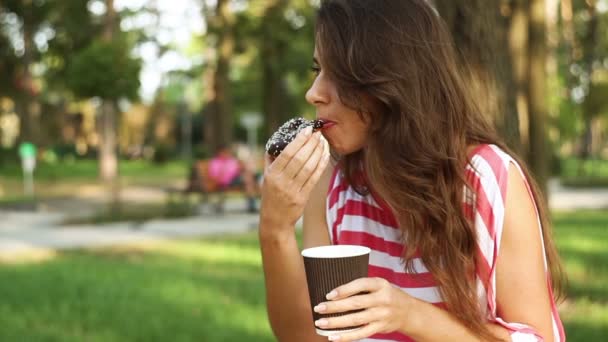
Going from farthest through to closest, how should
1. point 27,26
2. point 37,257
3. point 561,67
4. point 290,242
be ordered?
point 561,67
point 27,26
point 37,257
point 290,242

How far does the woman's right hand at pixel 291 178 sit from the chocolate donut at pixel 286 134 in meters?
0.04

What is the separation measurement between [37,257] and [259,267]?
3218mm

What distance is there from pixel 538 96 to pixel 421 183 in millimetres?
5978

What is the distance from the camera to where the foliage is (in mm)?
13859

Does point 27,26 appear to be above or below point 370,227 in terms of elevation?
above

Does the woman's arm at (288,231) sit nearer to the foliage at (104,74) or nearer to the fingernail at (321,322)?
the fingernail at (321,322)

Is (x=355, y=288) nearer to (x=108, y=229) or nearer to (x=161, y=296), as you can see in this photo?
(x=161, y=296)

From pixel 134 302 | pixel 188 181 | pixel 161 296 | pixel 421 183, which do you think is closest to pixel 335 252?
pixel 421 183

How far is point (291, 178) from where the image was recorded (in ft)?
5.80

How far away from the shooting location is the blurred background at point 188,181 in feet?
18.0

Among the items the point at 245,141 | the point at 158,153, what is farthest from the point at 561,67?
the point at 245,141

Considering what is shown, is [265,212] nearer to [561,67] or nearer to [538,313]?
[538,313]

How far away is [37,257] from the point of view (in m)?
9.74

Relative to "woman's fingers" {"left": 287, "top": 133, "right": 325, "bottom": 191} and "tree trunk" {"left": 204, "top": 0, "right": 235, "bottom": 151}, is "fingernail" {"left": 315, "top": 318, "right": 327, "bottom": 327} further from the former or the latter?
"tree trunk" {"left": 204, "top": 0, "right": 235, "bottom": 151}
